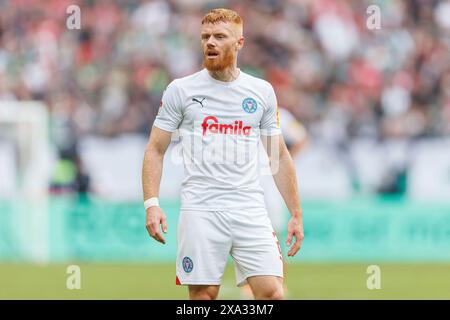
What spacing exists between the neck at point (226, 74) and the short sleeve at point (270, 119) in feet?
0.96

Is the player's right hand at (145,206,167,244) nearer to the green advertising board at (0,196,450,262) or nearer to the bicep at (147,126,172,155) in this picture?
the bicep at (147,126,172,155)

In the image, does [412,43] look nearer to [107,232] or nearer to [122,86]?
[122,86]

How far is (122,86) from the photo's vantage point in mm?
19906

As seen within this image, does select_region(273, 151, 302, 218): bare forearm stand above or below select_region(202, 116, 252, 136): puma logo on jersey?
below

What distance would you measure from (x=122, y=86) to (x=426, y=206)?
19.6 ft

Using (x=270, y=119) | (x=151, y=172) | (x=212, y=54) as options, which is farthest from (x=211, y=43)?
(x=151, y=172)

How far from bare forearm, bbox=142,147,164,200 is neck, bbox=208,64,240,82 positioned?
2.17 feet

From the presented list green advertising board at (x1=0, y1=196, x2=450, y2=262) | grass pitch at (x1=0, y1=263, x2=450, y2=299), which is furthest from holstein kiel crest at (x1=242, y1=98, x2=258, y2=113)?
green advertising board at (x1=0, y1=196, x2=450, y2=262)

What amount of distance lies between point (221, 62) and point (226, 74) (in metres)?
0.16

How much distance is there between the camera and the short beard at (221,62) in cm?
752

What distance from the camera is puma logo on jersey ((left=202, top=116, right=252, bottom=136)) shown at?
298 inches

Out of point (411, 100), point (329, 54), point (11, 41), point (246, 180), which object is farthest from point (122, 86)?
point (246, 180)

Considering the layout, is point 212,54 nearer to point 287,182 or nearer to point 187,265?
point 287,182

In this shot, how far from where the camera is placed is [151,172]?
24.9 ft
